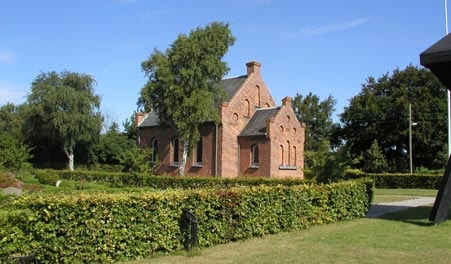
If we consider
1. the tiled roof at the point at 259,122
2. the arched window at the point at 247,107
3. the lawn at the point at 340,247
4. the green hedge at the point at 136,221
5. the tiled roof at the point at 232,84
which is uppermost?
the tiled roof at the point at 232,84

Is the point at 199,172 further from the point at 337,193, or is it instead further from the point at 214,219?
the point at 214,219

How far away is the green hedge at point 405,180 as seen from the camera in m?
36.6

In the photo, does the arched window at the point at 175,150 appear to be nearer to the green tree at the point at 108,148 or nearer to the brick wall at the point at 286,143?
the brick wall at the point at 286,143

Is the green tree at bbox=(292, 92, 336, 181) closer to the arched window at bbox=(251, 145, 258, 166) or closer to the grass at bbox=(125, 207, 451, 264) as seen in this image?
the arched window at bbox=(251, 145, 258, 166)

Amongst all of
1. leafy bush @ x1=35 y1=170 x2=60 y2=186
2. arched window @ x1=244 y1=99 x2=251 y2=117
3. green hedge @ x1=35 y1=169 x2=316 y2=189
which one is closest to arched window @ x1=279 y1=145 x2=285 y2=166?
arched window @ x1=244 y1=99 x2=251 y2=117

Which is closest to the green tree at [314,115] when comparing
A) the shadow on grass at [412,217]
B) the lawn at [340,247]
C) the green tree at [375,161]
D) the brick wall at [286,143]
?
the green tree at [375,161]

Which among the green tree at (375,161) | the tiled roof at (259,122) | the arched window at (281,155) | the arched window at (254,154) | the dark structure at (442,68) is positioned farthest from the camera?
the green tree at (375,161)

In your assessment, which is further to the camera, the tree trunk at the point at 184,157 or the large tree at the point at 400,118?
the large tree at the point at 400,118

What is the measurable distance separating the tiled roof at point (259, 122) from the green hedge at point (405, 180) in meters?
8.25

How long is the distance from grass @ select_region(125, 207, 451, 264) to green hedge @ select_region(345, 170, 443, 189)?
23.9 metres

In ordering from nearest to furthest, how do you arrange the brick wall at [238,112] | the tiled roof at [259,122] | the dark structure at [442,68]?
the dark structure at [442,68] < the brick wall at [238,112] < the tiled roof at [259,122]

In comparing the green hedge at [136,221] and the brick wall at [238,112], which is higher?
the brick wall at [238,112]

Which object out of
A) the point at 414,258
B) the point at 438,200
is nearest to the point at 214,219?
the point at 414,258

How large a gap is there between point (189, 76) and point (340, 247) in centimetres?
2803
